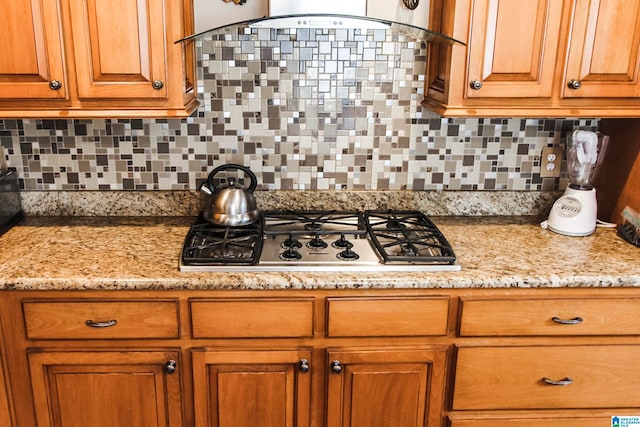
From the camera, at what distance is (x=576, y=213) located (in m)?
2.13

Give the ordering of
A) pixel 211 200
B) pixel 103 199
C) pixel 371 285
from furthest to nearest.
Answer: pixel 103 199 < pixel 211 200 < pixel 371 285

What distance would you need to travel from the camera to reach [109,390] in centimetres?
185

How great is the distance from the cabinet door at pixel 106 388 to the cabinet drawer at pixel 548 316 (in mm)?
943

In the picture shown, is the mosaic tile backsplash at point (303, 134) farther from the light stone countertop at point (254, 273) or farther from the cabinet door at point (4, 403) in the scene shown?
the cabinet door at point (4, 403)

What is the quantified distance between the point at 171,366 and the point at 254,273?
0.38 metres

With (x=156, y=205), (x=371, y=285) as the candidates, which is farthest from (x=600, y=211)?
(x=156, y=205)

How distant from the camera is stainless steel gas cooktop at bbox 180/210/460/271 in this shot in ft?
6.00

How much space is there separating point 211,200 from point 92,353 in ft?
2.12

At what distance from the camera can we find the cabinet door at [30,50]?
1764 millimetres

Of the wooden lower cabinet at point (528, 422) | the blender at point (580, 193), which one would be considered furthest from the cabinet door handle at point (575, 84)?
the wooden lower cabinet at point (528, 422)

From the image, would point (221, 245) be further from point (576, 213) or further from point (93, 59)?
point (576, 213)

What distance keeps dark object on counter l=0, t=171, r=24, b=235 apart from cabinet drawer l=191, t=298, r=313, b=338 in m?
0.84

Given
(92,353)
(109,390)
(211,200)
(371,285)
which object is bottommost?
(109,390)

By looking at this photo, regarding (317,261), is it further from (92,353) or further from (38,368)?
(38,368)
